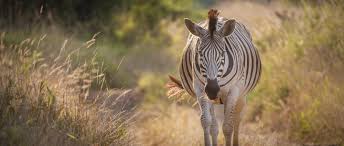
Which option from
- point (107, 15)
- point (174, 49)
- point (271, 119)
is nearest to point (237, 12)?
point (174, 49)

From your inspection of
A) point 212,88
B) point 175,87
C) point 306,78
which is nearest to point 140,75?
point 306,78

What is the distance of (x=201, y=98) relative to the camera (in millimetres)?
9039

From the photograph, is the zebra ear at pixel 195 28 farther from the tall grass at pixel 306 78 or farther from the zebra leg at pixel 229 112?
the tall grass at pixel 306 78

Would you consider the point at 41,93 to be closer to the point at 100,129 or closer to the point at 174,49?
the point at 100,129

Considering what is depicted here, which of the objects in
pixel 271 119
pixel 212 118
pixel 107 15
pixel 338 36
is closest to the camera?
pixel 212 118

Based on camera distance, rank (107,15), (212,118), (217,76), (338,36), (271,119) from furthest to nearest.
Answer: (107,15) < (271,119) < (338,36) < (212,118) < (217,76)

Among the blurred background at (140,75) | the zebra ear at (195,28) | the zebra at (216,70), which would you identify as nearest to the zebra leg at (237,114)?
the zebra at (216,70)

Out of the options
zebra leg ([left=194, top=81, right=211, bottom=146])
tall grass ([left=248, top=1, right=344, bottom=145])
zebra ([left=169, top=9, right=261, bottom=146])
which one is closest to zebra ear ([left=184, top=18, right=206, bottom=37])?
zebra ([left=169, top=9, right=261, bottom=146])

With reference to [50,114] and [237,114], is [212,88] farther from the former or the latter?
[50,114]

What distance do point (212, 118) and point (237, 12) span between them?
10.6 m

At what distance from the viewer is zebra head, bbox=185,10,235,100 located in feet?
27.8

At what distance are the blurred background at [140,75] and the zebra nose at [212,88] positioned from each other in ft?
4.07

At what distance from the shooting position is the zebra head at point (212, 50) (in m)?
8.48

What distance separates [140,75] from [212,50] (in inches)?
318
